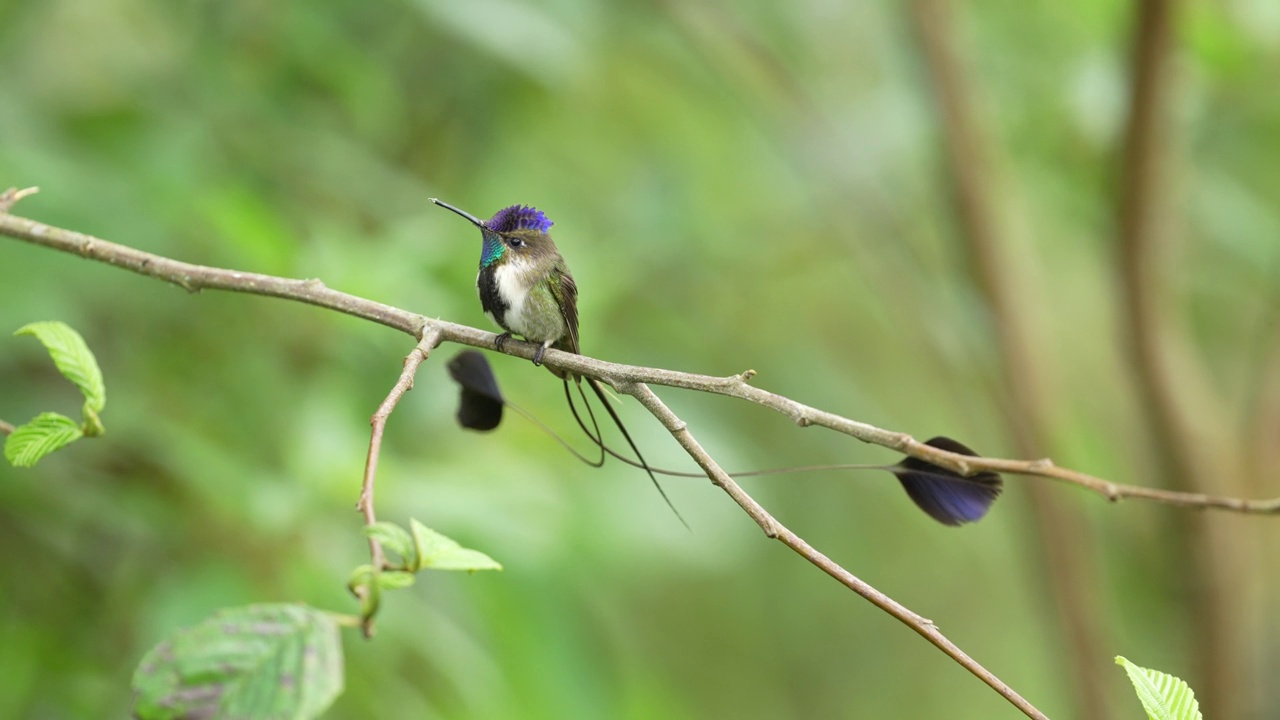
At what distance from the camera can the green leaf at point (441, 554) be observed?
836mm

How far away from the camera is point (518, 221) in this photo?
1.44 m

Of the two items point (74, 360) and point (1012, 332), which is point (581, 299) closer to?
point (1012, 332)

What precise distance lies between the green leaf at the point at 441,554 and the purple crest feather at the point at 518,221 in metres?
0.66

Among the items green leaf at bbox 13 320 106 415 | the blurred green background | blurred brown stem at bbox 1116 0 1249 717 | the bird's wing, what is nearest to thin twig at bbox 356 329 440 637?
green leaf at bbox 13 320 106 415

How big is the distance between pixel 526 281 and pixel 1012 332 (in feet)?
6.19

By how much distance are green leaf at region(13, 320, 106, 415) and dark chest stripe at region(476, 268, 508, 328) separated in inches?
19.7

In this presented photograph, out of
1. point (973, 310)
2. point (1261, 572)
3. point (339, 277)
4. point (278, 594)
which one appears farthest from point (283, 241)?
point (1261, 572)

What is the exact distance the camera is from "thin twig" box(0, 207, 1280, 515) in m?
0.90

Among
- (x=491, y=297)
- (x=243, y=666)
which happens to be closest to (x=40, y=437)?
(x=243, y=666)

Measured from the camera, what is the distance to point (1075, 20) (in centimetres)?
332

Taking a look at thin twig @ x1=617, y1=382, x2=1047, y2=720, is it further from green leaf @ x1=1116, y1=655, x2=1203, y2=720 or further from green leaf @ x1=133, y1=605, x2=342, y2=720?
green leaf @ x1=133, y1=605, x2=342, y2=720

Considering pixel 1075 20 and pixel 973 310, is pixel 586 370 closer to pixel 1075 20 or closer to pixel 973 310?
pixel 973 310

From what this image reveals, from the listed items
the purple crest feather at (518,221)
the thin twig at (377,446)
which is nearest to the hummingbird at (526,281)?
the purple crest feather at (518,221)

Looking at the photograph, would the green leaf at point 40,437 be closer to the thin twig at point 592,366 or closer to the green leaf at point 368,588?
the thin twig at point 592,366
